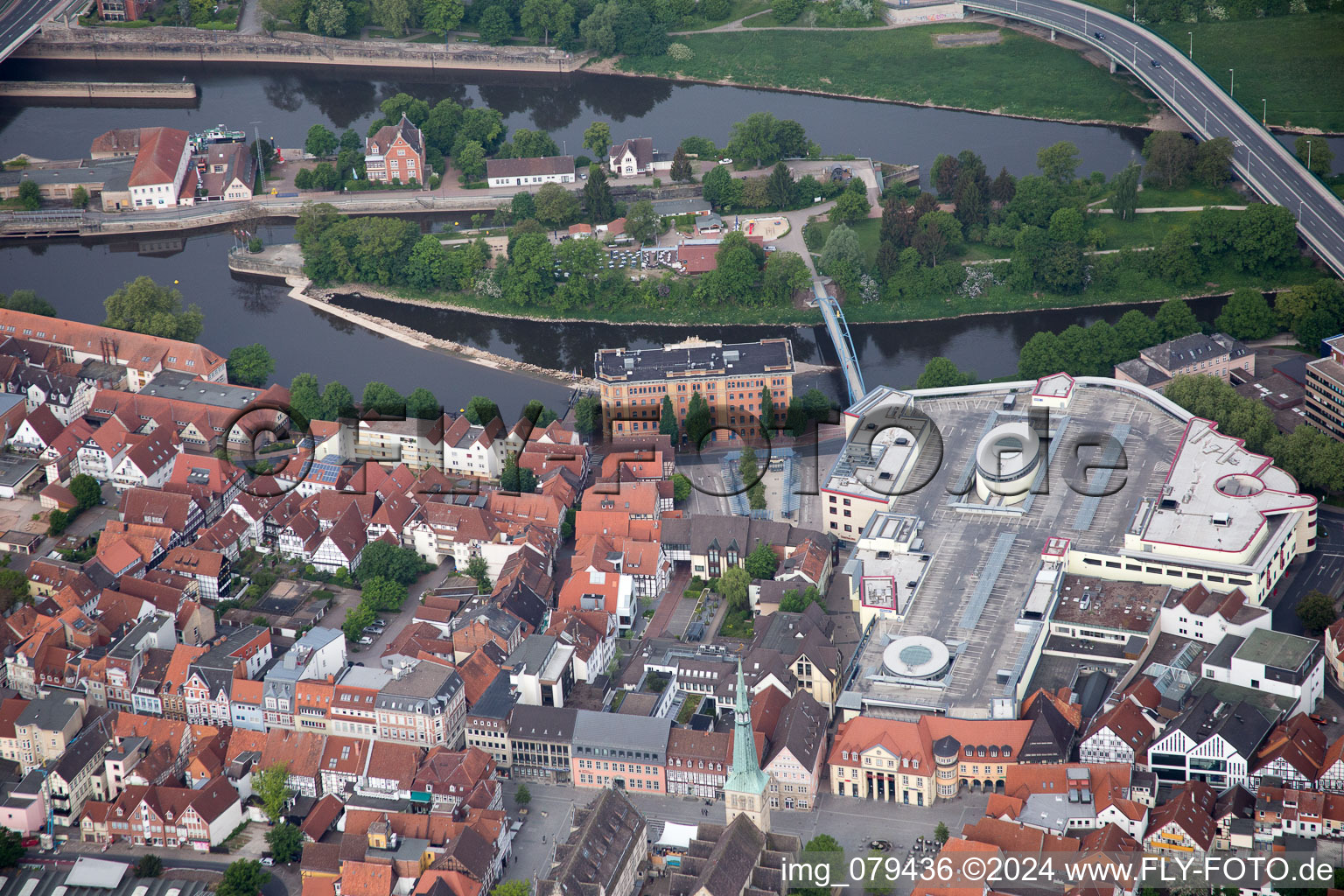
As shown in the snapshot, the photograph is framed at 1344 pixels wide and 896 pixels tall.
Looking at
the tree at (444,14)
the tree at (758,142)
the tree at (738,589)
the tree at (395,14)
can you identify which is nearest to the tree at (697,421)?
the tree at (738,589)

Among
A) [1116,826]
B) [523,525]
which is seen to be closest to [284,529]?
[523,525]

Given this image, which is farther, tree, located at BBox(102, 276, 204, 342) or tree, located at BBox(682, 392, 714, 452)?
tree, located at BBox(102, 276, 204, 342)

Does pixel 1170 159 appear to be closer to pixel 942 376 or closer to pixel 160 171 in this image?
pixel 942 376

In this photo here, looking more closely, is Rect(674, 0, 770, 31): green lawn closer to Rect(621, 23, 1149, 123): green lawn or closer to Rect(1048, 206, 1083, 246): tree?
Rect(621, 23, 1149, 123): green lawn

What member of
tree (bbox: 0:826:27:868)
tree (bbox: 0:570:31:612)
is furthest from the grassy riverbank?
tree (bbox: 0:826:27:868)

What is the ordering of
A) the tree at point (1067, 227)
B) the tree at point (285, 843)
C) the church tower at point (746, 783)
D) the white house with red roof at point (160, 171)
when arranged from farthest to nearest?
the white house with red roof at point (160, 171) < the tree at point (1067, 227) < the tree at point (285, 843) < the church tower at point (746, 783)

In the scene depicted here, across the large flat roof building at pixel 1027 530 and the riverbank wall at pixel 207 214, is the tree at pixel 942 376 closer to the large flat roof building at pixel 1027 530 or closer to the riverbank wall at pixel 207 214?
the large flat roof building at pixel 1027 530
